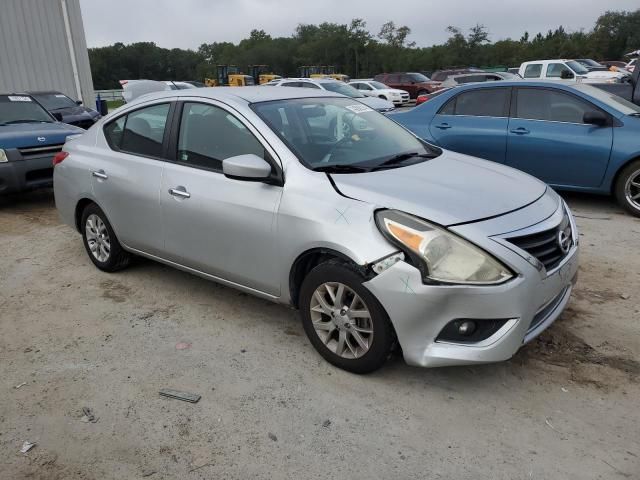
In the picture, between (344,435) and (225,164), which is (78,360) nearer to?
(225,164)

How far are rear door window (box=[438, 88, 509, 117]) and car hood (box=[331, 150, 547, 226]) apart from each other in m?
3.52

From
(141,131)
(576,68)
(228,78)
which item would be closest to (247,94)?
(141,131)

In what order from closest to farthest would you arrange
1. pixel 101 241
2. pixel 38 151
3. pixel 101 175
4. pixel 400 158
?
pixel 400 158, pixel 101 175, pixel 101 241, pixel 38 151

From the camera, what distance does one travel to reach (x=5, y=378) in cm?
329

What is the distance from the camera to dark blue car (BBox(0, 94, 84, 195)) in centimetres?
715

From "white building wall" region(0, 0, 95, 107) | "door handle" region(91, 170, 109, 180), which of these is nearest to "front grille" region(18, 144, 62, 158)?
"door handle" region(91, 170, 109, 180)

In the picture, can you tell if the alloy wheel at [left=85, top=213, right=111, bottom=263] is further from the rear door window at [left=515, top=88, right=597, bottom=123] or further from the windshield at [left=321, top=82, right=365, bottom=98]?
the windshield at [left=321, top=82, right=365, bottom=98]

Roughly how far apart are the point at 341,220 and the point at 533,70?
20667mm

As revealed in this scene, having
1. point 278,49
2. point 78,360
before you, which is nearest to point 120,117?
point 78,360

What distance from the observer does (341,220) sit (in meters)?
2.99

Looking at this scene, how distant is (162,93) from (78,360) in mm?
2163

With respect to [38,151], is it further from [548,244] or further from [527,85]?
[548,244]

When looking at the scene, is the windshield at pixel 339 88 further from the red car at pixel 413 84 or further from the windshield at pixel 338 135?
the windshield at pixel 338 135

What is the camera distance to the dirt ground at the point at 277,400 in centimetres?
252
